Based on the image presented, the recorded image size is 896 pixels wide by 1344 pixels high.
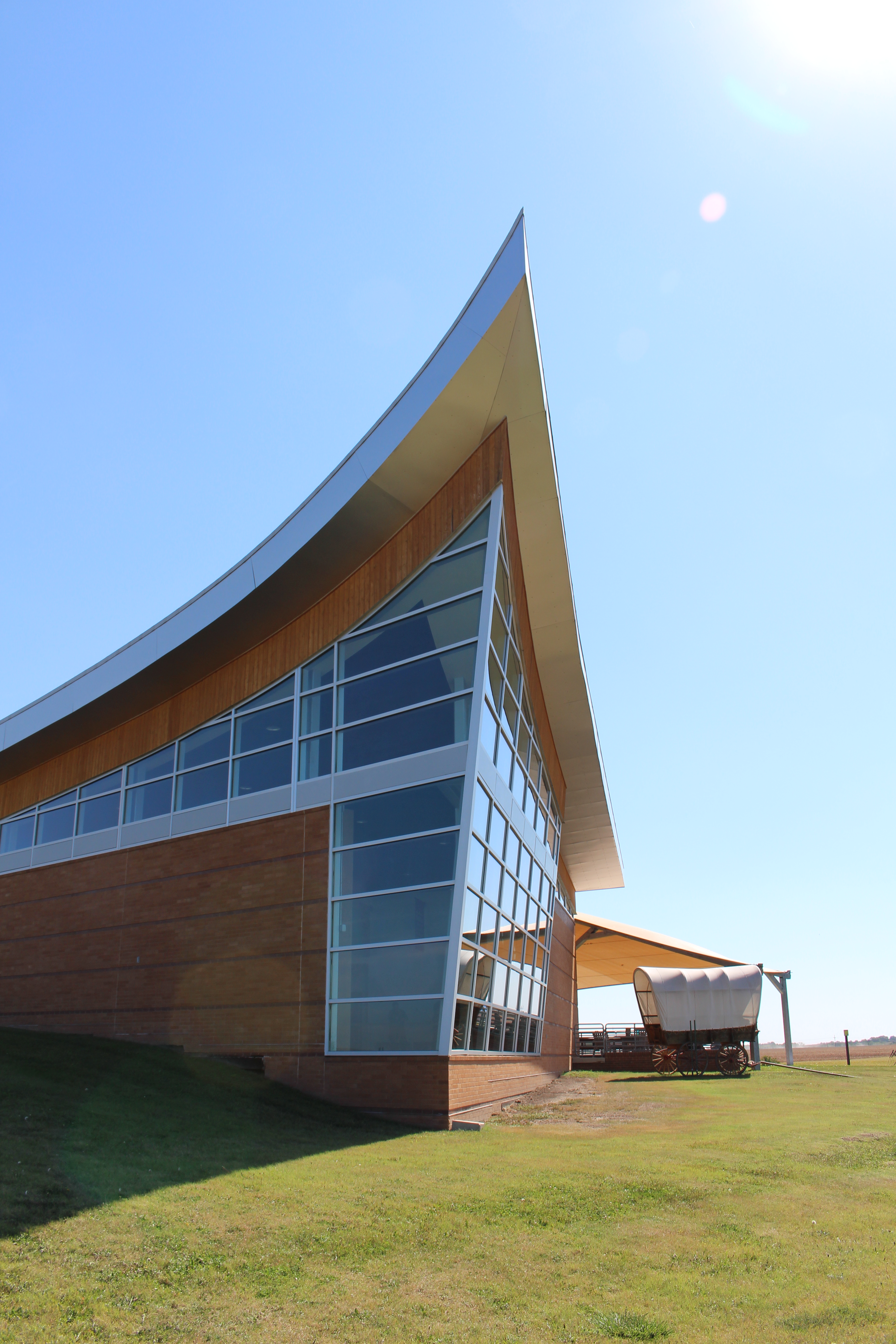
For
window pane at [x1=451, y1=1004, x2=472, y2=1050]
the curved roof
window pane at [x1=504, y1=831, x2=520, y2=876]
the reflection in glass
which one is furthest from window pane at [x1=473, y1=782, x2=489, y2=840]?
the reflection in glass

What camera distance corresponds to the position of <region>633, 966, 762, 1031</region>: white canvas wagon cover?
103ft

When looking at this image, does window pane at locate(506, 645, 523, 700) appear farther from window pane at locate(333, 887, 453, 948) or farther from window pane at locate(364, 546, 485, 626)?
window pane at locate(333, 887, 453, 948)

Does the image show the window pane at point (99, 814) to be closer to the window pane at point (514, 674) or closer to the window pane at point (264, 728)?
the window pane at point (264, 728)

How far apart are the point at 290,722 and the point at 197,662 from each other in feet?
9.61

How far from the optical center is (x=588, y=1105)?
54.5ft

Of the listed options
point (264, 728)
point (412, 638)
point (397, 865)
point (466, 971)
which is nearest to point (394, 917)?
point (397, 865)

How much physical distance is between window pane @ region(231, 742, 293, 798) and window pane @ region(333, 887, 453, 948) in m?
2.93

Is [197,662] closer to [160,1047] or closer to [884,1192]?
[160,1047]

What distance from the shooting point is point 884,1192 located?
825 cm

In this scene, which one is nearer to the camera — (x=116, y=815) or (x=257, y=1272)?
(x=257, y=1272)

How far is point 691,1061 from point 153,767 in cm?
2014

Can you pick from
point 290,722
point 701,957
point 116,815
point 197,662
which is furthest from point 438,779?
point 701,957

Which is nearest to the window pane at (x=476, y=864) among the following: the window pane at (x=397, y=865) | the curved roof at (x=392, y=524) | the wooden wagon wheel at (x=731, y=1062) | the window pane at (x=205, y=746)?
the window pane at (x=397, y=865)

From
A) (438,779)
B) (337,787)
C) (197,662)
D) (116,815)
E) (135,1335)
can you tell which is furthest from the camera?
(116,815)
